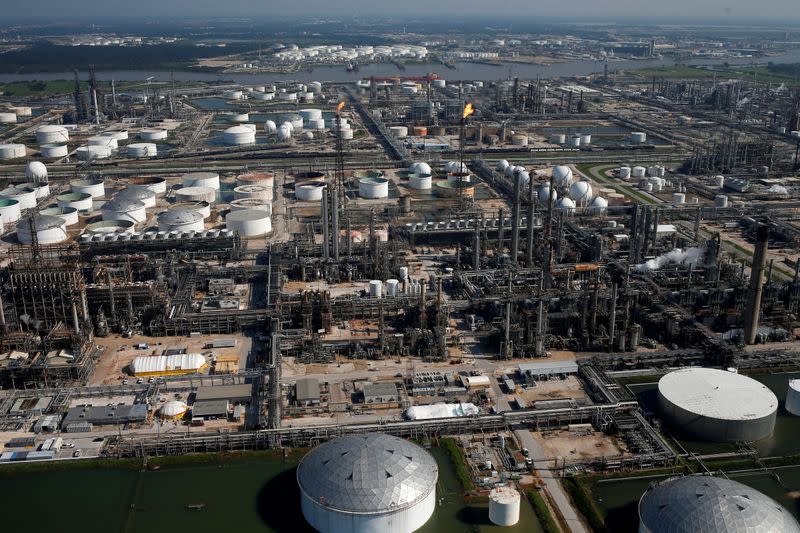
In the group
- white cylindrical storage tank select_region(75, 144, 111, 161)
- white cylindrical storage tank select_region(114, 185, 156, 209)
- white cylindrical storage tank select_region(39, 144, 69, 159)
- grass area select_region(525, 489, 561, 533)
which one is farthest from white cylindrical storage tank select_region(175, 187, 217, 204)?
grass area select_region(525, 489, 561, 533)

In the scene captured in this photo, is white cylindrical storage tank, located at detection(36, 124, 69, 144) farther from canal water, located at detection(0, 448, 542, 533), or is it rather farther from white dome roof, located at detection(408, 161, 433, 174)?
canal water, located at detection(0, 448, 542, 533)

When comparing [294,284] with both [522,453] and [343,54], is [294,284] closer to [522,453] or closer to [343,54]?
[522,453]

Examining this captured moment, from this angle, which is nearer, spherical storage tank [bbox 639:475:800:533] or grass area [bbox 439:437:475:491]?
spherical storage tank [bbox 639:475:800:533]

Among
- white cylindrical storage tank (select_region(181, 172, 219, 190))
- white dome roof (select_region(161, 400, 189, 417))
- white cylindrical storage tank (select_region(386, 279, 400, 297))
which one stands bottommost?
white dome roof (select_region(161, 400, 189, 417))

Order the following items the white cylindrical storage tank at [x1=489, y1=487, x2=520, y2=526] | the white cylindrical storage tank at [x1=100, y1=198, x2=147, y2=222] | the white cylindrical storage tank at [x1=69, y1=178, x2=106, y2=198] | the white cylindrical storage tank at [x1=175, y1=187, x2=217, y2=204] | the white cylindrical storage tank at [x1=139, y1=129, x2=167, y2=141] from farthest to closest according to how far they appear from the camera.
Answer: the white cylindrical storage tank at [x1=139, y1=129, x2=167, y2=141], the white cylindrical storage tank at [x1=69, y1=178, x2=106, y2=198], the white cylindrical storage tank at [x1=175, y1=187, x2=217, y2=204], the white cylindrical storage tank at [x1=100, y1=198, x2=147, y2=222], the white cylindrical storage tank at [x1=489, y1=487, x2=520, y2=526]

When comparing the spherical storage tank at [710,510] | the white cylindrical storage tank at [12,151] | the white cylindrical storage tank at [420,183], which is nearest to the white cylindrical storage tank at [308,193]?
the white cylindrical storage tank at [420,183]

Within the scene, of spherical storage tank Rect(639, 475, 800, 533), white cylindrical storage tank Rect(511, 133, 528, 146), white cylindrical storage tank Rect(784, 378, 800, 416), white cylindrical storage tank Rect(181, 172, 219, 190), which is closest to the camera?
spherical storage tank Rect(639, 475, 800, 533)

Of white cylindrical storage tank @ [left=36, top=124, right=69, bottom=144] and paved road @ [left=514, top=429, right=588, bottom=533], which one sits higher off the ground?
white cylindrical storage tank @ [left=36, top=124, right=69, bottom=144]

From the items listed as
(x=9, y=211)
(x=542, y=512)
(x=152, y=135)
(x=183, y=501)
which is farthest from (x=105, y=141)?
(x=542, y=512)
